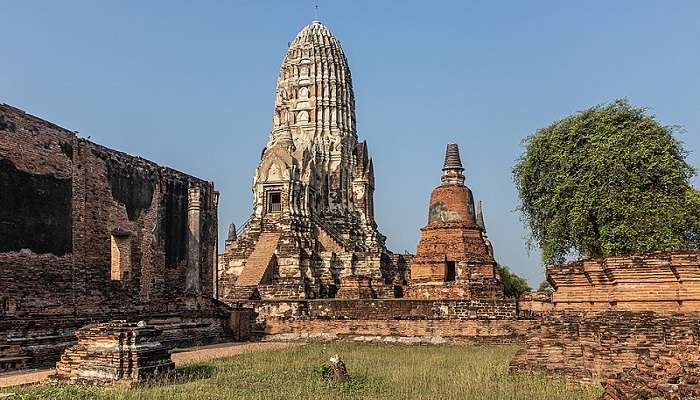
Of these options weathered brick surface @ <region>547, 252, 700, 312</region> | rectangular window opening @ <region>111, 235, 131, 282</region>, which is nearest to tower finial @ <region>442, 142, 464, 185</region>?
rectangular window opening @ <region>111, 235, 131, 282</region>

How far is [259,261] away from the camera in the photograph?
97.5ft

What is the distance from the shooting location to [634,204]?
2027cm

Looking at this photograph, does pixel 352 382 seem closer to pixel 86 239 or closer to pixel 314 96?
pixel 86 239

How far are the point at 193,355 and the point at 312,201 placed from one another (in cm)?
2019

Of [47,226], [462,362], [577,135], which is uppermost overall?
[577,135]

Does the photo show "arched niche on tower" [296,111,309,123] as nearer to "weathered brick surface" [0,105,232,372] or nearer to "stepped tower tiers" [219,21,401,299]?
"stepped tower tiers" [219,21,401,299]

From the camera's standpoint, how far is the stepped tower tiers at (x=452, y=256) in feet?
73.3

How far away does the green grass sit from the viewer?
336 inches

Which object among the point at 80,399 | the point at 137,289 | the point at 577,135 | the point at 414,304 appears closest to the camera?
the point at 80,399

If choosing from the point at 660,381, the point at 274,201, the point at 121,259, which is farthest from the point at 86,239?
the point at 274,201

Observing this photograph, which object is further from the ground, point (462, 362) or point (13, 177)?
point (13, 177)

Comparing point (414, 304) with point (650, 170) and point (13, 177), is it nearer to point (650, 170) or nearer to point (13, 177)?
point (650, 170)

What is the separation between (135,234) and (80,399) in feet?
26.3

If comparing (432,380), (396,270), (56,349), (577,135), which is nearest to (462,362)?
(432,380)
